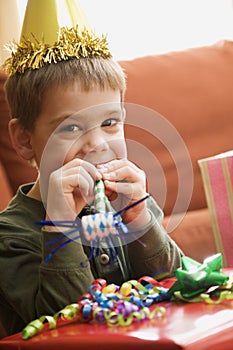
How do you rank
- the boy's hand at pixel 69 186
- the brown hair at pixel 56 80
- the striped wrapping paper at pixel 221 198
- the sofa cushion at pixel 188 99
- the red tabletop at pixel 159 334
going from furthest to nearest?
the sofa cushion at pixel 188 99
the striped wrapping paper at pixel 221 198
the brown hair at pixel 56 80
the boy's hand at pixel 69 186
the red tabletop at pixel 159 334

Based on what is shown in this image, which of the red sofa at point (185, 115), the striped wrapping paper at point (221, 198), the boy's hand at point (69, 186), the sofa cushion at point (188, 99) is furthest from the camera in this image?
the sofa cushion at point (188, 99)

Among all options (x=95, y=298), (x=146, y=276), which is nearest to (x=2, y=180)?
(x=146, y=276)

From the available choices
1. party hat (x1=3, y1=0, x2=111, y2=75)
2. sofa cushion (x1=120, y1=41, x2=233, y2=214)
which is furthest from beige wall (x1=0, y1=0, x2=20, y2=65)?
party hat (x1=3, y1=0, x2=111, y2=75)

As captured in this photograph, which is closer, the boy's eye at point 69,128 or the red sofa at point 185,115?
the boy's eye at point 69,128

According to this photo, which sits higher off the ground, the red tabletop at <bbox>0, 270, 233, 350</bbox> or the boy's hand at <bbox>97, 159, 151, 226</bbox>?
the boy's hand at <bbox>97, 159, 151, 226</bbox>

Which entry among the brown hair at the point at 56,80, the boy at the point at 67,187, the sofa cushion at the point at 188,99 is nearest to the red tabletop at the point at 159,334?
the boy at the point at 67,187

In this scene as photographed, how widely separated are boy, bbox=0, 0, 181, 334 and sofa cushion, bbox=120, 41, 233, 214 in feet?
1.68

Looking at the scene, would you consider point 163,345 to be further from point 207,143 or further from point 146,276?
point 207,143

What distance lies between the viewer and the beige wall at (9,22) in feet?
6.82

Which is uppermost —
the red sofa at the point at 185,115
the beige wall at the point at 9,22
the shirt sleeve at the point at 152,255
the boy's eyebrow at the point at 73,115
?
the beige wall at the point at 9,22

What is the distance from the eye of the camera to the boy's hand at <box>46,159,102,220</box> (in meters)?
1.01

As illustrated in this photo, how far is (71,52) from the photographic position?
1.14 meters

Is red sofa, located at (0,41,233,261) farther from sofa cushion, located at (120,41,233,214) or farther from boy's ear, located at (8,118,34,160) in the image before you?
boy's ear, located at (8,118,34,160)

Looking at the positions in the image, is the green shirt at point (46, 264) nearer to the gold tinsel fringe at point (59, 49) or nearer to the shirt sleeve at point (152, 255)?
the shirt sleeve at point (152, 255)
